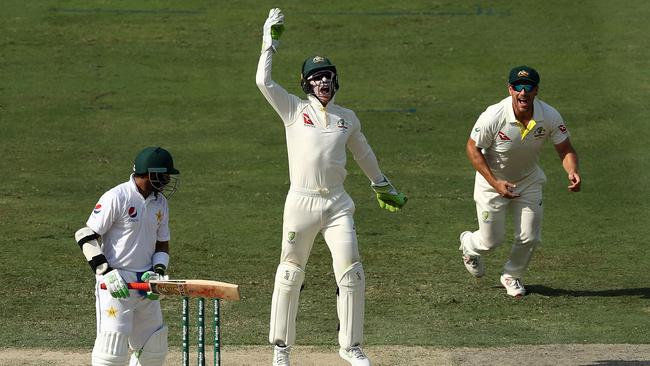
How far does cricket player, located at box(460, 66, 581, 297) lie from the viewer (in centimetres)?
1267

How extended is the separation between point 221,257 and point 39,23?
1195cm

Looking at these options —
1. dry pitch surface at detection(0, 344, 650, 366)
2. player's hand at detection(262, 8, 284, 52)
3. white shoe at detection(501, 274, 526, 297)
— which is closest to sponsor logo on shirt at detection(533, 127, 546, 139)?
white shoe at detection(501, 274, 526, 297)

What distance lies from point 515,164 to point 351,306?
10.7ft

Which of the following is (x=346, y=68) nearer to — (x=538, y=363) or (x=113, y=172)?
Result: (x=113, y=172)

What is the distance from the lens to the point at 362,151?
10.9m

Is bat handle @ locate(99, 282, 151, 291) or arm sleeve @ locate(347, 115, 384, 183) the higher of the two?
arm sleeve @ locate(347, 115, 384, 183)

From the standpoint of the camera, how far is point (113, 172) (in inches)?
720

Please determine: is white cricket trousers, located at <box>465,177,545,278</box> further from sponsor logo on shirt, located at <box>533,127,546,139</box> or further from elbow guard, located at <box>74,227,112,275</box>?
elbow guard, located at <box>74,227,112,275</box>

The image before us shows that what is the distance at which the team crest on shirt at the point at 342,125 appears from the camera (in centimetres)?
1061

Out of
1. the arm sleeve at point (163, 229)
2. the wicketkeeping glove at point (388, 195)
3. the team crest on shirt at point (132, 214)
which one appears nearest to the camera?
the team crest on shirt at point (132, 214)

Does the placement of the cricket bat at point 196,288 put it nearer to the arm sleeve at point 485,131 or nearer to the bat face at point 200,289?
the bat face at point 200,289

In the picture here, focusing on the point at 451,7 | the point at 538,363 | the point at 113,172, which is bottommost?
the point at 538,363

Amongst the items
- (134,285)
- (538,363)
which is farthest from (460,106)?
(134,285)

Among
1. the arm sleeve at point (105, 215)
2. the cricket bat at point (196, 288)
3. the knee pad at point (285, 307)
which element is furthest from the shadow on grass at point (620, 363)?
the arm sleeve at point (105, 215)
